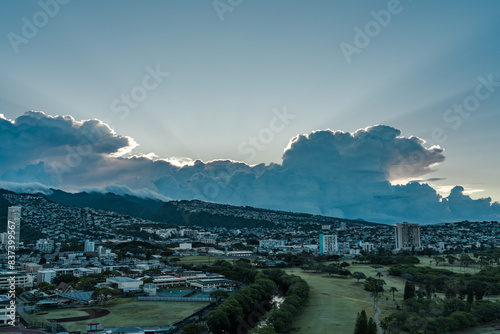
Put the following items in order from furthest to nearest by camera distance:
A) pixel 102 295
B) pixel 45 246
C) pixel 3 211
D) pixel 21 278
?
1. pixel 3 211
2. pixel 45 246
3. pixel 21 278
4. pixel 102 295

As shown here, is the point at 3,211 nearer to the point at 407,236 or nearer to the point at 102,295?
the point at 102,295

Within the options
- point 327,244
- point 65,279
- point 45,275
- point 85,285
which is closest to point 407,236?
point 327,244

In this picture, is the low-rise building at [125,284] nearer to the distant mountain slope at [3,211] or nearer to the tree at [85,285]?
the tree at [85,285]

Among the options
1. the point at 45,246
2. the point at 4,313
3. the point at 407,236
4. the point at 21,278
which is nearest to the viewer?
the point at 4,313

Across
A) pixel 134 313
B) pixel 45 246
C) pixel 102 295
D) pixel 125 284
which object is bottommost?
pixel 134 313

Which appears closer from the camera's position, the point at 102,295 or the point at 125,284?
the point at 102,295

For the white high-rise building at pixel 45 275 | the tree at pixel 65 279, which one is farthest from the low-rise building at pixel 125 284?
the white high-rise building at pixel 45 275

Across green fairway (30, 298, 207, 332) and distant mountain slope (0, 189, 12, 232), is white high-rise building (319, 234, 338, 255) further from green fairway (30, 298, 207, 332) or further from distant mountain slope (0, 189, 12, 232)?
distant mountain slope (0, 189, 12, 232)
